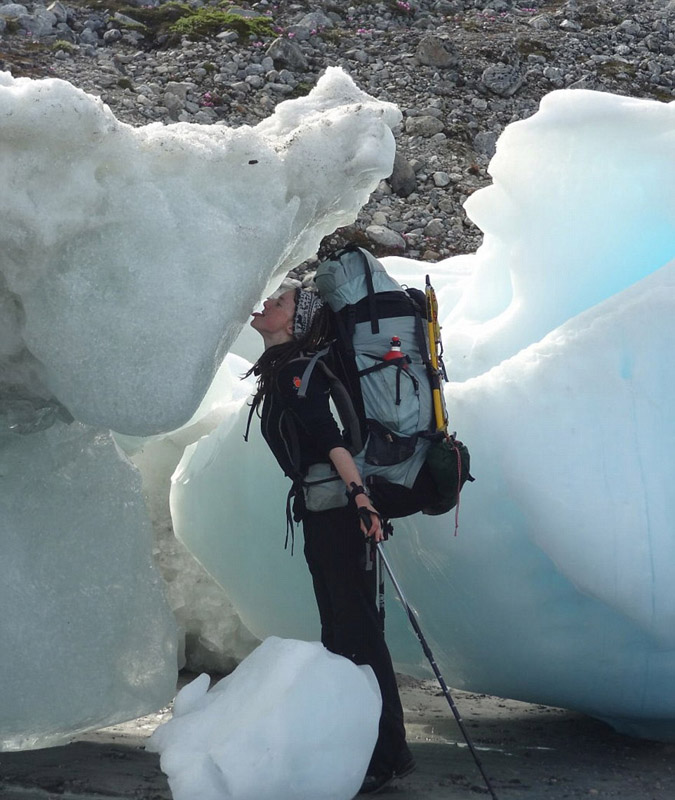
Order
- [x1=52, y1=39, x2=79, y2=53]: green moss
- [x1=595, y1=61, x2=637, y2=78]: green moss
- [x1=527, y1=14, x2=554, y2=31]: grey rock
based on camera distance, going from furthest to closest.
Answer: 1. [x1=527, y1=14, x2=554, y2=31]: grey rock
2. [x1=595, y1=61, x2=637, y2=78]: green moss
3. [x1=52, y1=39, x2=79, y2=53]: green moss

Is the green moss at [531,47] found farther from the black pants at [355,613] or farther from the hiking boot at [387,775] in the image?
the hiking boot at [387,775]

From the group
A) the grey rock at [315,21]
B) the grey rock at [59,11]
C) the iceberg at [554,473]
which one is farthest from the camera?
the grey rock at [315,21]

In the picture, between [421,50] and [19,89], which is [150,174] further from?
[421,50]

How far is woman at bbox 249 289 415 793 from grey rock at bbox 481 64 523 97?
1189 cm

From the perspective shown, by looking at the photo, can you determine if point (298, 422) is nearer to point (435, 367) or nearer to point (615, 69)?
point (435, 367)

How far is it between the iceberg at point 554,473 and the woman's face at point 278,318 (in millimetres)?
788

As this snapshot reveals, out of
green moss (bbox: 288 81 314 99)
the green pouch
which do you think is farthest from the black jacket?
green moss (bbox: 288 81 314 99)

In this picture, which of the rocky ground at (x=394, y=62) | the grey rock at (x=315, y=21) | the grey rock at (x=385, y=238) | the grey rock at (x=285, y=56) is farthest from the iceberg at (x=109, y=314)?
the grey rock at (x=315, y=21)

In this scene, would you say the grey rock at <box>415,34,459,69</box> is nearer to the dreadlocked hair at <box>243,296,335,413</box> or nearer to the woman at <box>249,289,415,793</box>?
the dreadlocked hair at <box>243,296,335,413</box>

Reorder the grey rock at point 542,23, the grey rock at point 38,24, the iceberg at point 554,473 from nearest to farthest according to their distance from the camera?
the iceberg at point 554,473 < the grey rock at point 38,24 < the grey rock at point 542,23

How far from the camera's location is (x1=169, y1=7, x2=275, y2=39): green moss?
578 inches

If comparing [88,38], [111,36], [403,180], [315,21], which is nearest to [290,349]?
[403,180]

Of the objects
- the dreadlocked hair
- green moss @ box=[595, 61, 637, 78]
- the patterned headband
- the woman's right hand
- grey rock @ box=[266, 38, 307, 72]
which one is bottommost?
the woman's right hand

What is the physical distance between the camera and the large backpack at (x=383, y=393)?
3.87 metres
